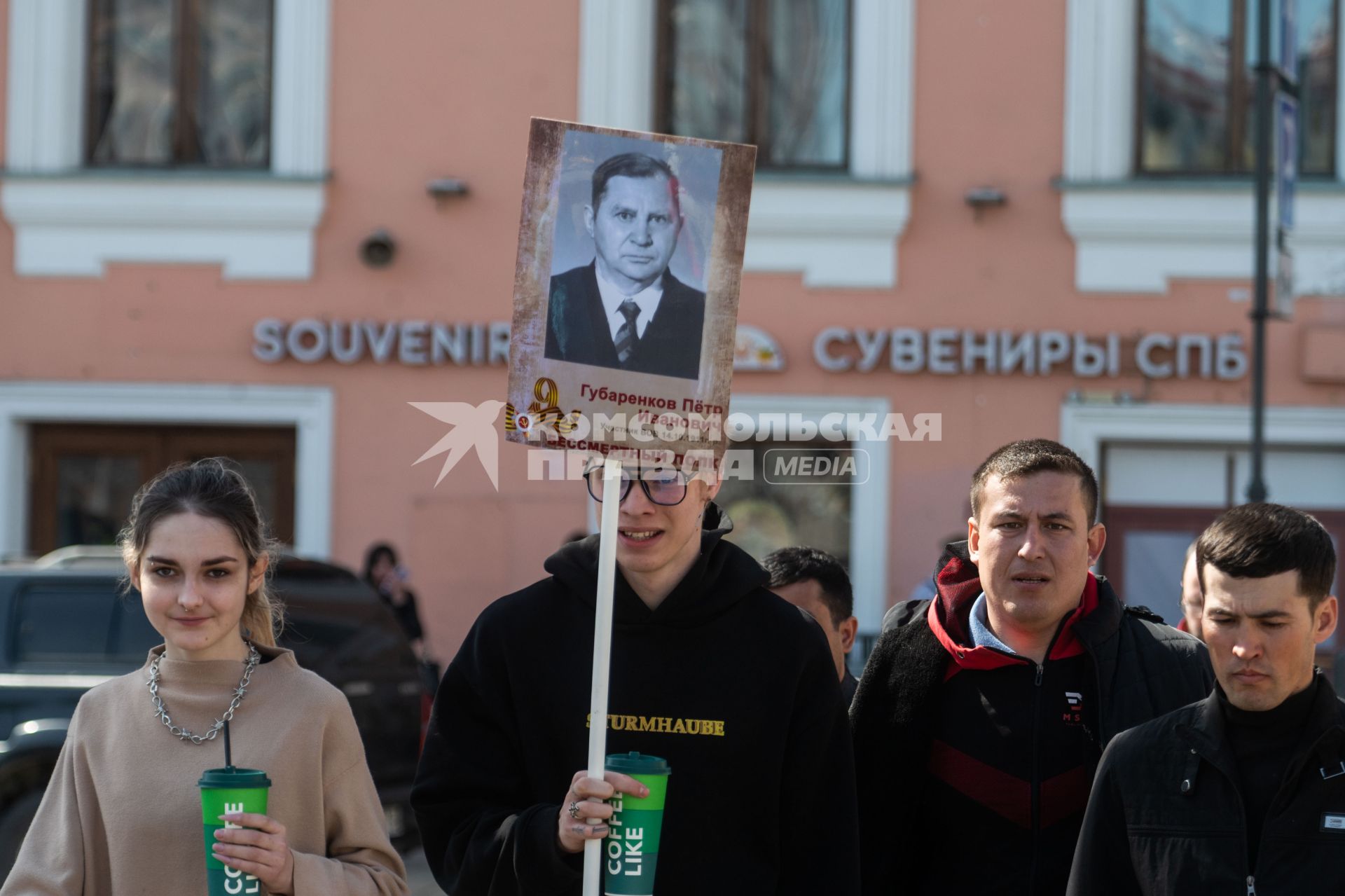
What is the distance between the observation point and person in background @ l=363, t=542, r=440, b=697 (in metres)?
11.0

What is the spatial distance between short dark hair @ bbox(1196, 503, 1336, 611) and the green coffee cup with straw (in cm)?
172

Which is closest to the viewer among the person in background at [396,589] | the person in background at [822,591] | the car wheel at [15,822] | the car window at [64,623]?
the person in background at [822,591]

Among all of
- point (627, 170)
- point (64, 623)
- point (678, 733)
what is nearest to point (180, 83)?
point (64, 623)

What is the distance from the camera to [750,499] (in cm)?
1212

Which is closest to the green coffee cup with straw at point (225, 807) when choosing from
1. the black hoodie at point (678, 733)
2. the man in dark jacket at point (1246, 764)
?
the black hoodie at point (678, 733)

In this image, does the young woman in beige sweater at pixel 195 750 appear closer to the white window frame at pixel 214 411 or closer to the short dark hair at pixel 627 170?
the short dark hair at pixel 627 170

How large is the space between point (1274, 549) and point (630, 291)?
49.1 inches

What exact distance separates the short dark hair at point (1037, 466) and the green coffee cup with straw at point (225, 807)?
5.41 feet

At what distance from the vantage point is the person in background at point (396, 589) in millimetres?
10953

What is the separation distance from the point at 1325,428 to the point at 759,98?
459cm

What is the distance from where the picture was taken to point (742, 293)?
12.0 metres

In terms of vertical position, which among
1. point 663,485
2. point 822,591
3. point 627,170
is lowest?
point 822,591

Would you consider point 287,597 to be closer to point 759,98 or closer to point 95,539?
point 95,539

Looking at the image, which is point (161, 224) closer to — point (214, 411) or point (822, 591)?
point (214, 411)
